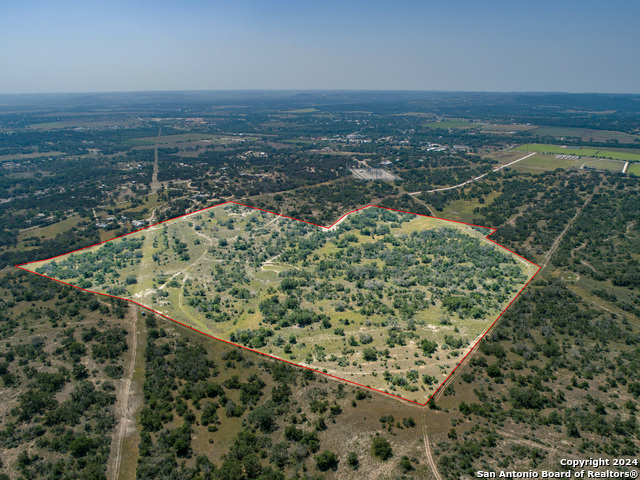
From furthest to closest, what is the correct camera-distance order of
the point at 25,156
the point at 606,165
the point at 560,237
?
the point at 25,156, the point at 606,165, the point at 560,237

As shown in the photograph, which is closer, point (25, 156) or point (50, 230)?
point (50, 230)

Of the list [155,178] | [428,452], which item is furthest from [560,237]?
[155,178]

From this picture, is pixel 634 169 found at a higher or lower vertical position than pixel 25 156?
higher

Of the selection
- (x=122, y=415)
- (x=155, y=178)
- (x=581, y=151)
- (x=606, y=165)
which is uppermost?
(x=581, y=151)

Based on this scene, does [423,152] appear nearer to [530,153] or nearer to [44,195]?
[530,153]

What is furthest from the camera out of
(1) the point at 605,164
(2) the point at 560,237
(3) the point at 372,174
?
(3) the point at 372,174

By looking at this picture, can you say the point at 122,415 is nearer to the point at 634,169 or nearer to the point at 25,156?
the point at 634,169

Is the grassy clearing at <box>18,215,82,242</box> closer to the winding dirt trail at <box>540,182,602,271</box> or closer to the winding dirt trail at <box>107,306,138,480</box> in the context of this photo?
the winding dirt trail at <box>107,306,138,480</box>

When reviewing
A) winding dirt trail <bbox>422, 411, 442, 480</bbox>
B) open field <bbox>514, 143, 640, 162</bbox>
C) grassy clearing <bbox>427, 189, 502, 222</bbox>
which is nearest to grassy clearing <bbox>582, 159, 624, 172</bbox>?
open field <bbox>514, 143, 640, 162</bbox>
